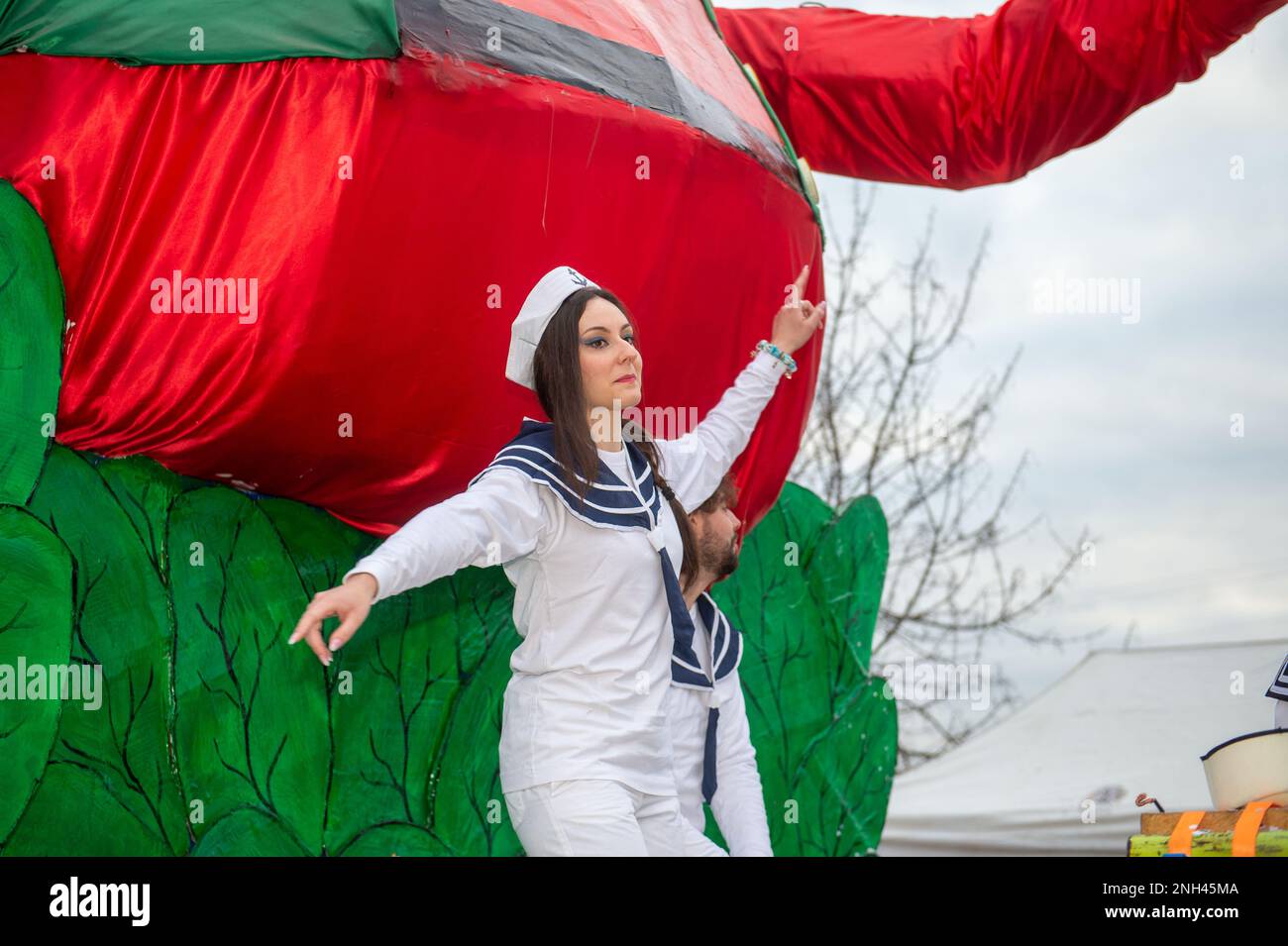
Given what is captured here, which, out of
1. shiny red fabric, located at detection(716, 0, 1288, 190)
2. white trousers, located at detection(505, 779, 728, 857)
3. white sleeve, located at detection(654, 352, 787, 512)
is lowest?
white trousers, located at detection(505, 779, 728, 857)

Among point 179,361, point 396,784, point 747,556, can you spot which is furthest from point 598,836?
point 747,556

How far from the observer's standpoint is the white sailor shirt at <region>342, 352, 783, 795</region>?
237 cm

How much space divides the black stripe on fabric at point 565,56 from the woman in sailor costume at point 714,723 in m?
A: 0.85

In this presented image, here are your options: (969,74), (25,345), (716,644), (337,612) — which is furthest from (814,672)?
(337,612)

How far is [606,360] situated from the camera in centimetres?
258

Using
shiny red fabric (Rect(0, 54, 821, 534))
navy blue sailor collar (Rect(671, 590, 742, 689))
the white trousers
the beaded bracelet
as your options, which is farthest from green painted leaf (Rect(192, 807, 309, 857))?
the beaded bracelet

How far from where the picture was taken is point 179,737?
287 cm

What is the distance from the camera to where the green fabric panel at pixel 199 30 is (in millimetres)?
2766

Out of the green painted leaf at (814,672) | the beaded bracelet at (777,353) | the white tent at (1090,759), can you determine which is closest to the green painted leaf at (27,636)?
the beaded bracelet at (777,353)

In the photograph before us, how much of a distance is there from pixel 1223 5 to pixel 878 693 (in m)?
2.17

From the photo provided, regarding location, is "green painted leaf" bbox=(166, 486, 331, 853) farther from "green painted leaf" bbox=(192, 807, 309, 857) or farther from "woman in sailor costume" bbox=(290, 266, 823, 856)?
"woman in sailor costume" bbox=(290, 266, 823, 856)

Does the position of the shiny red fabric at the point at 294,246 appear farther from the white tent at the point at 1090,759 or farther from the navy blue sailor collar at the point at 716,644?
the white tent at the point at 1090,759

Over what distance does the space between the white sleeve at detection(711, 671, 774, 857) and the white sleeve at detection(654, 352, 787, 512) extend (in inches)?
18.7

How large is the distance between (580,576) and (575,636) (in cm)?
10
